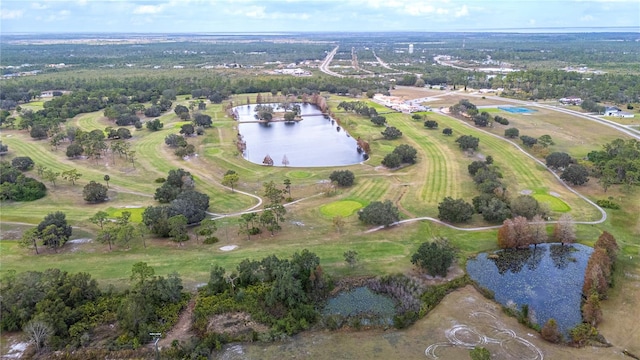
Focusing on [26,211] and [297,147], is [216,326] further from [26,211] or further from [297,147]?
[297,147]

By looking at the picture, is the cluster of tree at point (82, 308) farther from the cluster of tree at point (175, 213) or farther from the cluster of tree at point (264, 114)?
the cluster of tree at point (264, 114)

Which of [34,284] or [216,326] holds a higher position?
[34,284]

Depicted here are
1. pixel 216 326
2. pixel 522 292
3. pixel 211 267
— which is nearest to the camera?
pixel 216 326

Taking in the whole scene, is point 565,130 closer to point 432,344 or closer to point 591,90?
point 591,90

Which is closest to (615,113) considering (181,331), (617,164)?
(617,164)

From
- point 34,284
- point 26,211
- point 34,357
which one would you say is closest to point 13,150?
point 26,211

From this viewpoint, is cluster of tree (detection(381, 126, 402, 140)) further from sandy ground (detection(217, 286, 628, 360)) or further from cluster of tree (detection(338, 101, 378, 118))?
sandy ground (detection(217, 286, 628, 360))

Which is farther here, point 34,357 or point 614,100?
point 614,100
